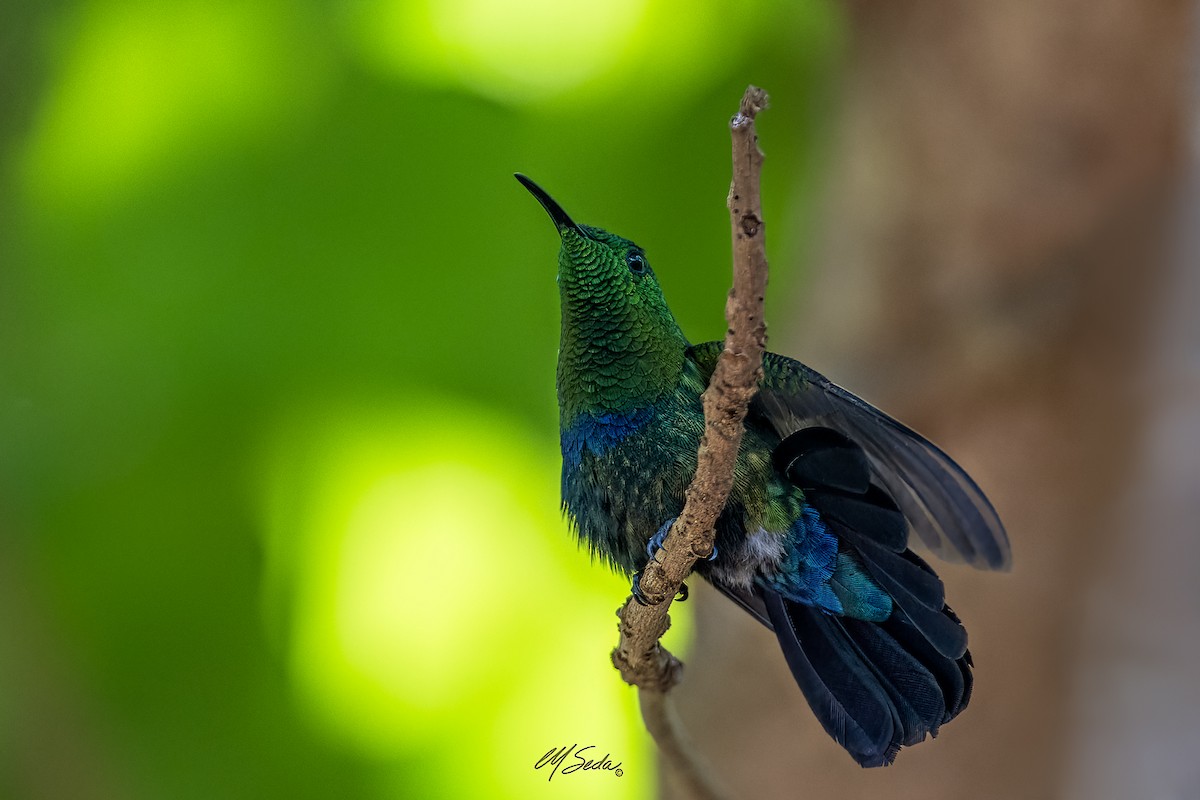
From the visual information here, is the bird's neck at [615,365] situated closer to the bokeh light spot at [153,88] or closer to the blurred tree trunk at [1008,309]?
the blurred tree trunk at [1008,309]

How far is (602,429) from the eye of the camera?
37.4 inches

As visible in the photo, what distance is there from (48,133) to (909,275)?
1.61m

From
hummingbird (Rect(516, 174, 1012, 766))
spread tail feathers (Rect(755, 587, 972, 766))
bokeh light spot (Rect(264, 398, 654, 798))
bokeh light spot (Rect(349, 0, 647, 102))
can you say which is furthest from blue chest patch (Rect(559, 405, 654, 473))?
bokeh light spot (Rect(349, 0, 647, 102))

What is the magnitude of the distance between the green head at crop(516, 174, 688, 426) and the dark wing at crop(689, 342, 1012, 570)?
4.7 inches

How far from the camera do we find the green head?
35.7 inches

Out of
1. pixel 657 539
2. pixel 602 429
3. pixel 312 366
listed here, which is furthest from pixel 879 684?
pixel 312 366

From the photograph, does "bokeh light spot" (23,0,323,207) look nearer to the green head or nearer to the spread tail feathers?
the green head

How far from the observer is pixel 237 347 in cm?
168

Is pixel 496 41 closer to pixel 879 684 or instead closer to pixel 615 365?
pixel 615 365

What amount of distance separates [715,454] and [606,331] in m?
0.30

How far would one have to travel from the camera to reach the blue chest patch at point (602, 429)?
938 millimetres

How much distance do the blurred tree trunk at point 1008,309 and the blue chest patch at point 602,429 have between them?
98cm

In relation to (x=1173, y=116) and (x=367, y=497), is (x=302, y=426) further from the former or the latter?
(x=1173, y=116)

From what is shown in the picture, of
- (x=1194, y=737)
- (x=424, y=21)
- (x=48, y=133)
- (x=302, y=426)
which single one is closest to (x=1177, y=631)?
(x=1194, y=737)
